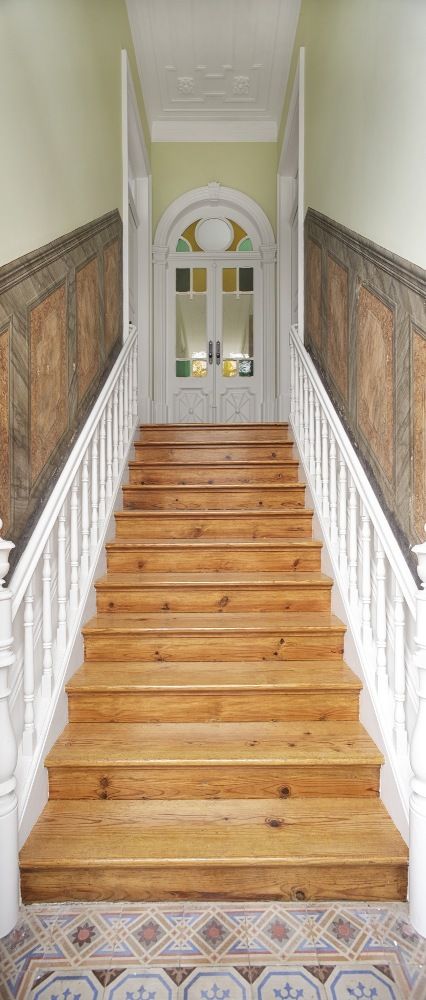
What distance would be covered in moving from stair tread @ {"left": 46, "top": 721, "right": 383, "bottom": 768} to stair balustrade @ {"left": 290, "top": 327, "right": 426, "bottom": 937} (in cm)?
17

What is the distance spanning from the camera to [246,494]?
133 inches

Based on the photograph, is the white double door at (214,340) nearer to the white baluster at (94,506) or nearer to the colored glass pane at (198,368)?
the colored glass pane at (198,368)

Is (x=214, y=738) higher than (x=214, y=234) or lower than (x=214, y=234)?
lower

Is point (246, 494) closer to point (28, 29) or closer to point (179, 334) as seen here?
point (28, 29)

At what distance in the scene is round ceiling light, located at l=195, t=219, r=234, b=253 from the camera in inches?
222

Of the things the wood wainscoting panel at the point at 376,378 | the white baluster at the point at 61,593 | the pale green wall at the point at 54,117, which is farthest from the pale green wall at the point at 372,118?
the white baluster at the point at 61,593

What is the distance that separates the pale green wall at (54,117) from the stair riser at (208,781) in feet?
5.31

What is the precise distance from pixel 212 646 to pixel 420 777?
1.01m

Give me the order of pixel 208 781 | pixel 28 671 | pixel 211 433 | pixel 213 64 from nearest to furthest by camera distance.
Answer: pixel 28 671 < pixel 208 781 < pixel 211 433 < pixel 213 64

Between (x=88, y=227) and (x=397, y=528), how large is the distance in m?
2.13

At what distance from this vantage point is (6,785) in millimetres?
1486

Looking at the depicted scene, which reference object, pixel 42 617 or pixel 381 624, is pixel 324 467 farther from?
pixel 42 617

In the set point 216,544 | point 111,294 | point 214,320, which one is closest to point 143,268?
point 214,320

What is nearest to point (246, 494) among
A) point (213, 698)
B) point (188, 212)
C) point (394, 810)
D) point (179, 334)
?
point (213, 698)
